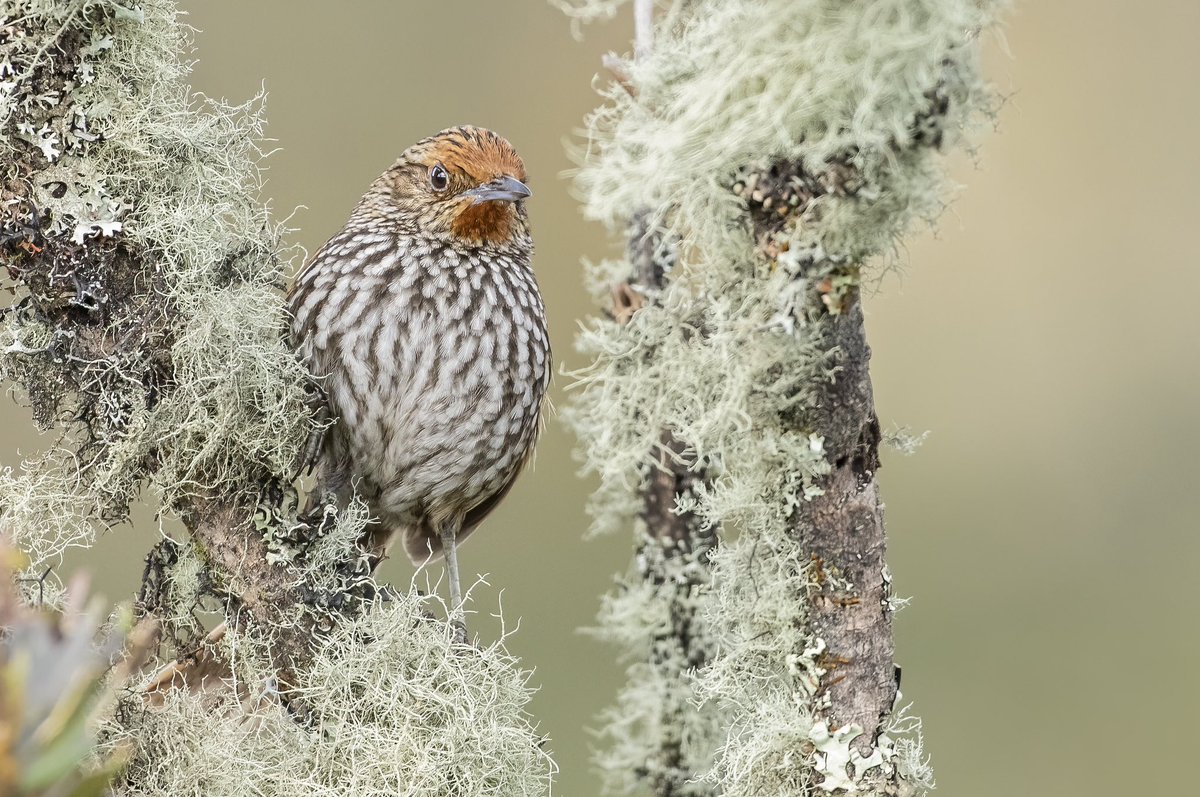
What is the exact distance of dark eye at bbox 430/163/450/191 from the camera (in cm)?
325

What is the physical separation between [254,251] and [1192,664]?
14.7 ft

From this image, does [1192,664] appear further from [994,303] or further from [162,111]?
[162,111]

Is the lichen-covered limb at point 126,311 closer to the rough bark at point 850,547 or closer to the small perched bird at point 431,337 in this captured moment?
the small perched bird at point 431,337

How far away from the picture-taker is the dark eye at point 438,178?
3.25 m

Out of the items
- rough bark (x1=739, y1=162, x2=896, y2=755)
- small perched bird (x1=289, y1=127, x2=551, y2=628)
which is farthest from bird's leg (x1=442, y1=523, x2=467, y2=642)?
rough bark (x1=739, y1=162, x2=896, y2=755)

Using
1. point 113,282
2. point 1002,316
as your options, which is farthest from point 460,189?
point 1002,316

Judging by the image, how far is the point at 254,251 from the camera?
8.57 ft

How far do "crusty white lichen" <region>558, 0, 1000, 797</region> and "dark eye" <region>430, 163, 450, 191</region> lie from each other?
1062mm

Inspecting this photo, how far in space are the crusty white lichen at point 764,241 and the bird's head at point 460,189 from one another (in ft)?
3.26

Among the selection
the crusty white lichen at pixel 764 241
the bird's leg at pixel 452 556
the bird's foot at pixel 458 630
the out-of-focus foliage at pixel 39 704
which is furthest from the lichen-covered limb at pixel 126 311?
the out-of-focus foliage at pixel 39 704

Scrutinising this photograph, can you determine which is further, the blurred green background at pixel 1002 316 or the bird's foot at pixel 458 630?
the blurred green background at pixel 1002 316

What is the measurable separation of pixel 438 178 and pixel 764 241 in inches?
60.7

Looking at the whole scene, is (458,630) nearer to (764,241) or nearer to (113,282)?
(113,282)

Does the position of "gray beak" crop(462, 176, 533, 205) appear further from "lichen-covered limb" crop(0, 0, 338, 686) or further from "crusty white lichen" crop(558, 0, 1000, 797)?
"crusty white lichen" crop(558, 0, 1000, 797)
